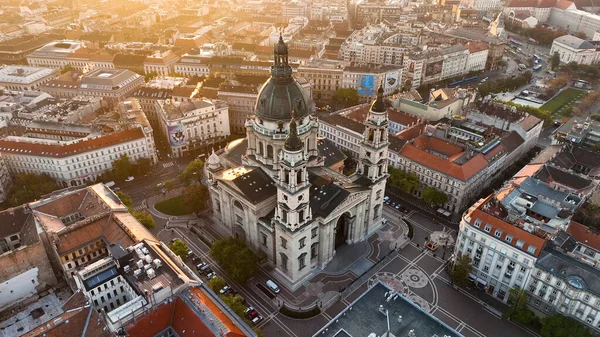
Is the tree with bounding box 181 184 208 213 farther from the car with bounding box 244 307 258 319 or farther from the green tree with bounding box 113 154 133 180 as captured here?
the car with bounding box 244 307 258 319

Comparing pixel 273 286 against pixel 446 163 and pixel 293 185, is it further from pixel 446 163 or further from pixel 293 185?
pixel 446 163

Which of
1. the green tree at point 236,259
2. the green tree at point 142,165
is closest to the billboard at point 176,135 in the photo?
the green tree at point 142,165

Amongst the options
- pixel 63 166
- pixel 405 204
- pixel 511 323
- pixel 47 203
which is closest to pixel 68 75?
pixel 63 166

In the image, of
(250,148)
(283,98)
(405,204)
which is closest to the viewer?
(283,98)

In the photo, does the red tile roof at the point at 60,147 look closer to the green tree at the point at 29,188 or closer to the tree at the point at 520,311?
the green tree at the point at 29,188

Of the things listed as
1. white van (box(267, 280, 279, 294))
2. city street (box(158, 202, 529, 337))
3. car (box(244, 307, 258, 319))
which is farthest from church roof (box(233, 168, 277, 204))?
car (box(244, 307, 258, 319))

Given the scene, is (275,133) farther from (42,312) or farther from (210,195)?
(42,312)

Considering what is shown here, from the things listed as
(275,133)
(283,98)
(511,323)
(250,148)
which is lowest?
(511,323)

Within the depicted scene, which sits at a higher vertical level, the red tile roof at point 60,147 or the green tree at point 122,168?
the red tile roof at point 60,147
